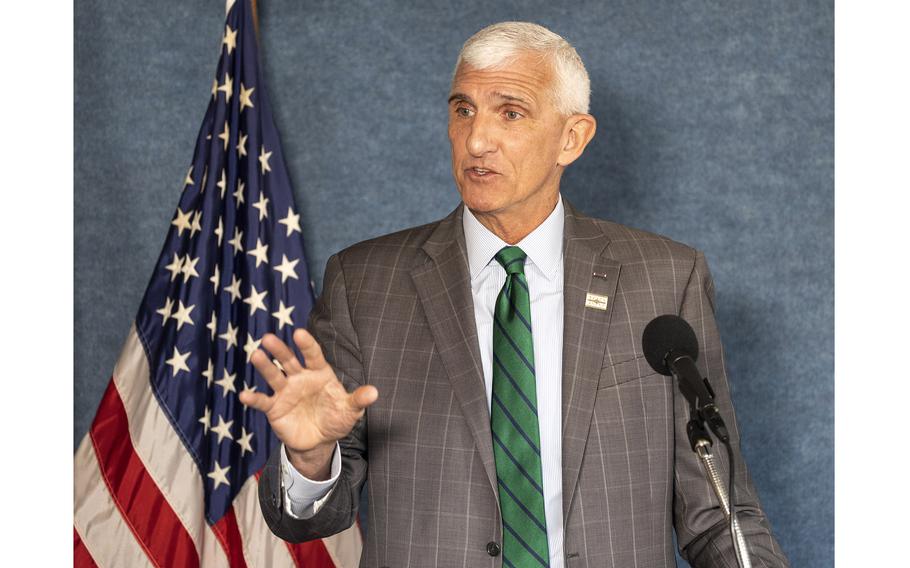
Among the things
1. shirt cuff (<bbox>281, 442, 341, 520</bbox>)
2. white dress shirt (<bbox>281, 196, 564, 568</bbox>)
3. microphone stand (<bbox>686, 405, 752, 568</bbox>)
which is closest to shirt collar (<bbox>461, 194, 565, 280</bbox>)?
white dress shirt (<bbox>281, 196, 564, 568</bbox>)

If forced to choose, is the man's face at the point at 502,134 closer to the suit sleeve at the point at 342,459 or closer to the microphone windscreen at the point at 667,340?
the suit sleeve at the point at 342,459

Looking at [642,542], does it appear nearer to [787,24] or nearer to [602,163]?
[602,163]

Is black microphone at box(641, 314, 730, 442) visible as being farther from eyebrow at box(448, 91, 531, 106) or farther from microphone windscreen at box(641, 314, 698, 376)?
eyebrow at box(448, 91, 531, 106)

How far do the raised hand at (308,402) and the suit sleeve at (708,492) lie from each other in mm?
681

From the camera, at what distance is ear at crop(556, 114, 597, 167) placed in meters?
2.10

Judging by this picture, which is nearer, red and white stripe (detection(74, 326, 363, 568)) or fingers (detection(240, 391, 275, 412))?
fingers (detection(240, 391, 275, 412))

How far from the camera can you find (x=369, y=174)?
11.1ft

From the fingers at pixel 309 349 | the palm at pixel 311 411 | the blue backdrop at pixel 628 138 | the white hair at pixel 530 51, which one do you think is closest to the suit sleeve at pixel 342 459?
the palm at pixel 311 411

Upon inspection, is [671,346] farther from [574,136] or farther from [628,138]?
[628,138]

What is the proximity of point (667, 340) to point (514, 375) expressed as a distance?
453mm

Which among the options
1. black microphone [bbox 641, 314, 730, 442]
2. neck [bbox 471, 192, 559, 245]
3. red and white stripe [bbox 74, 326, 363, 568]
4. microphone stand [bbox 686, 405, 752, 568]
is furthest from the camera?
red and white stripe [bbox 74, 326, 363, 568]

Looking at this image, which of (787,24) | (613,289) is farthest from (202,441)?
(787,24)

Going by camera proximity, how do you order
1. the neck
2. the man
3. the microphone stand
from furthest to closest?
the neck, the man, the microphone stand

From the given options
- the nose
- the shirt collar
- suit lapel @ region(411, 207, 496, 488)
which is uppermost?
the nose
